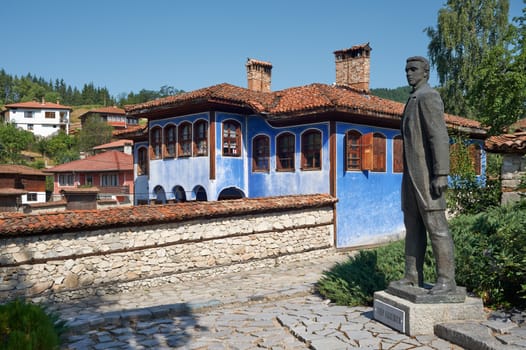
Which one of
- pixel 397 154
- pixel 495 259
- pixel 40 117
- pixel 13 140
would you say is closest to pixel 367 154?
pixel 397 154

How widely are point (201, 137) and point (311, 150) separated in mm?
4340

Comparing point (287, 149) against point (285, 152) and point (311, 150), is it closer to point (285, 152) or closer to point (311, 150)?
point (285, 152)

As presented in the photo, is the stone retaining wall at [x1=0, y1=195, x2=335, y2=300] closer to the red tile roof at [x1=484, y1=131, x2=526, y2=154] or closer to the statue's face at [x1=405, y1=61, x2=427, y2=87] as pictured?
the red tile roof at [x1=484, y1=131, x2=526, y2=154]

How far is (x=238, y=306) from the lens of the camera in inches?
292

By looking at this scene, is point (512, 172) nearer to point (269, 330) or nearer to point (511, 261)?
point (511, 261)

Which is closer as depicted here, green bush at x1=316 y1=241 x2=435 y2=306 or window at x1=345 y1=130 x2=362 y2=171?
green bush at x1=316 y1=241 x2=435 y2=306

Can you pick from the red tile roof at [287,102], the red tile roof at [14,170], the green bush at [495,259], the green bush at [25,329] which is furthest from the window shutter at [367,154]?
the red tile roof at [14,170]

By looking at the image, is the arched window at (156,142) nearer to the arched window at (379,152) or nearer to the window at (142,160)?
the window at (142,160)

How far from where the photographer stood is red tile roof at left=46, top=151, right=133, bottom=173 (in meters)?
34.2

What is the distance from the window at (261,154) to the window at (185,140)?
8.31 feet

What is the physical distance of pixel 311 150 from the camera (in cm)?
1494

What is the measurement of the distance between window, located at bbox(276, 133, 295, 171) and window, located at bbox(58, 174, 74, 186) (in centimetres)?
2972

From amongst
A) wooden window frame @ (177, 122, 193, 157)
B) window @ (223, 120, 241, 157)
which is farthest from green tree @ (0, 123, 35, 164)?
window @ (223, 120, 241, 157)

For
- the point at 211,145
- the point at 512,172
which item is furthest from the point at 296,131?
the point at 512,172
